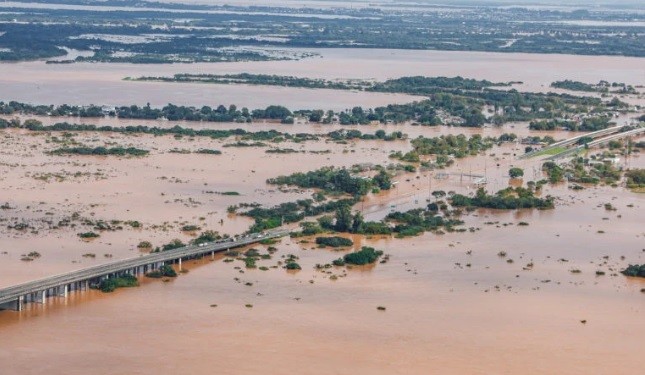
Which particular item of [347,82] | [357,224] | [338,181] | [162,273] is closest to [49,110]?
[338,181]

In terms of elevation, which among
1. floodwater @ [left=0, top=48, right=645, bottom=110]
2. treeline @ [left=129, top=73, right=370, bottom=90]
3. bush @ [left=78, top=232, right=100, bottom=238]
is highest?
treeline @ [left=129, top=73, right=370, bottom=90]

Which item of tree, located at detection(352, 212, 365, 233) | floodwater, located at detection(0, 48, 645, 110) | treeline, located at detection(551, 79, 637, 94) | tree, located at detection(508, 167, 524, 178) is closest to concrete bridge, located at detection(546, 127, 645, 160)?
tree, located at detection(508, 167, 524, 178)

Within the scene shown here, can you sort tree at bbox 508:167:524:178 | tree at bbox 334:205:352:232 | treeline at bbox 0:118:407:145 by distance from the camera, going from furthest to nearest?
treeline at bbox 0:118:407:145 < tree at bbox 508:167:524:178 < tree at bbox 334:205:352:232

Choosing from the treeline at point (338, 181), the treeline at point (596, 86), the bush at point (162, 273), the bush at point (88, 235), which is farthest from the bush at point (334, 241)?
the treeline at point (596, 86)

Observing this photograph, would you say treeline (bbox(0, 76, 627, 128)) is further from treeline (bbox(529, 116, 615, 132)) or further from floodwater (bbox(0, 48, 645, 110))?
floodwater (bbox(0, 48, 645, 110))

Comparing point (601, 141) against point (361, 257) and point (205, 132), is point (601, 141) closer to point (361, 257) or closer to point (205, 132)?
point (205, 132)

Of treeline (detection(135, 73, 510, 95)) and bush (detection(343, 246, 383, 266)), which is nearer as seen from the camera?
bush (detection(343, 246, 383, 266))

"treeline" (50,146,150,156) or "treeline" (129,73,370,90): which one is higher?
"treeline" (129,73,370,90)
